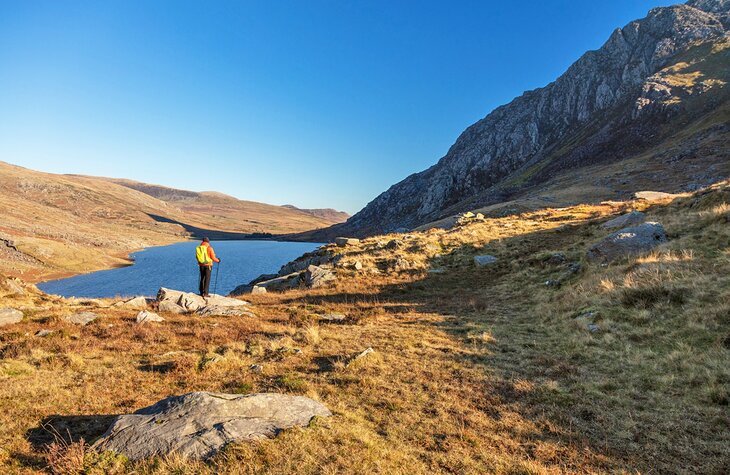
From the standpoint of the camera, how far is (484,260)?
31.5 metres

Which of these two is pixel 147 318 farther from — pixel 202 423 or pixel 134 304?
pixel 202 423

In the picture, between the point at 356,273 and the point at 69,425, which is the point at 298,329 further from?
the point at 356,273

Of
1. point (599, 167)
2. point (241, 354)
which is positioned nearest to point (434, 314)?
point (241, 354)

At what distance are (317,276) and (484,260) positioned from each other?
14.8m

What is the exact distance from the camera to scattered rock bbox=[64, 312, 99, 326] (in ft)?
53.7

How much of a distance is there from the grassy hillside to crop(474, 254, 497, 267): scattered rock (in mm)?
8980

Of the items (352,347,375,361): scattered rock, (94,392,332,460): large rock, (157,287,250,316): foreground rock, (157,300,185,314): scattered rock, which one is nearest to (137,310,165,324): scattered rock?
(157,287,250,316): foreground rock

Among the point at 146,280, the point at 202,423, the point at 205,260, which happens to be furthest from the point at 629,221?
the point at 146,280

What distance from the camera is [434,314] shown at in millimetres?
18953

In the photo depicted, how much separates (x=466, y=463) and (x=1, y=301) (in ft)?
80.7

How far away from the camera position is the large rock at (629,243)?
21641 mm

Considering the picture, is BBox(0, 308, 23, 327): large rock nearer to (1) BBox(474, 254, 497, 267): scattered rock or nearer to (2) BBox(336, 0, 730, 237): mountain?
(1) BBox(474, 254, 497, 267): scattered rock

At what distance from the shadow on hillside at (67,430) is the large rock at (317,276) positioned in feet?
68.3

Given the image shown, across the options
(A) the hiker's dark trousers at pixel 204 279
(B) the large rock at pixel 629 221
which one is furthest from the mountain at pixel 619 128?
(A) the hiker's dark trousers at pixel 204 279
